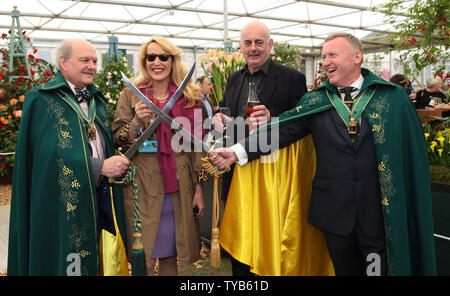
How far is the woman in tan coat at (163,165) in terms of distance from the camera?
93.5 inches

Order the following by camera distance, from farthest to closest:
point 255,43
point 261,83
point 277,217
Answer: point 261,83
point 255,43
point 277,217

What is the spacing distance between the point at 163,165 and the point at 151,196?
22 cm

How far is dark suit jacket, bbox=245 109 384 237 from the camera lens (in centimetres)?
213

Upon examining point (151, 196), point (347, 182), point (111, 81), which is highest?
point (111, 81)

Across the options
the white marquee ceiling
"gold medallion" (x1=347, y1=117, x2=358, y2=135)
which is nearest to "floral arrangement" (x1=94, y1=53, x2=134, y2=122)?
"gold medallion" (x1=347, y1=117, x2=358, y2=135)

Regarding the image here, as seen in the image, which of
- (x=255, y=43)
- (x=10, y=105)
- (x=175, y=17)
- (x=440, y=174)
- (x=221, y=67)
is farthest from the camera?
(x=175, y=17)

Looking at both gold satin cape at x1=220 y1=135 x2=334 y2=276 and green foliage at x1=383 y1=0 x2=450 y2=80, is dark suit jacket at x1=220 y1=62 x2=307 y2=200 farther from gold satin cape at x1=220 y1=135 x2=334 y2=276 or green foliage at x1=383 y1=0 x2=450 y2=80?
green foliage at x1=383 y1=0 x2=450 y2=80

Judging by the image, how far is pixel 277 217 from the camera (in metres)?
2.50

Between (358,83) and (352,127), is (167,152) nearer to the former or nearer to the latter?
(352,127)

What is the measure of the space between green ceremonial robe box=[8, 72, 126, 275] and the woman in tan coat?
318 mm

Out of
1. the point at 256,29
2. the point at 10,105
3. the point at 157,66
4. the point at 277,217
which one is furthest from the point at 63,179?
the point at 10,105

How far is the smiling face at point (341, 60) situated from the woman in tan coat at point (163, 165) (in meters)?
0.88

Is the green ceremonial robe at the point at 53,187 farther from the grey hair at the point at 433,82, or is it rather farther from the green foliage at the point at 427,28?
the grey hair at the point at 433,82
